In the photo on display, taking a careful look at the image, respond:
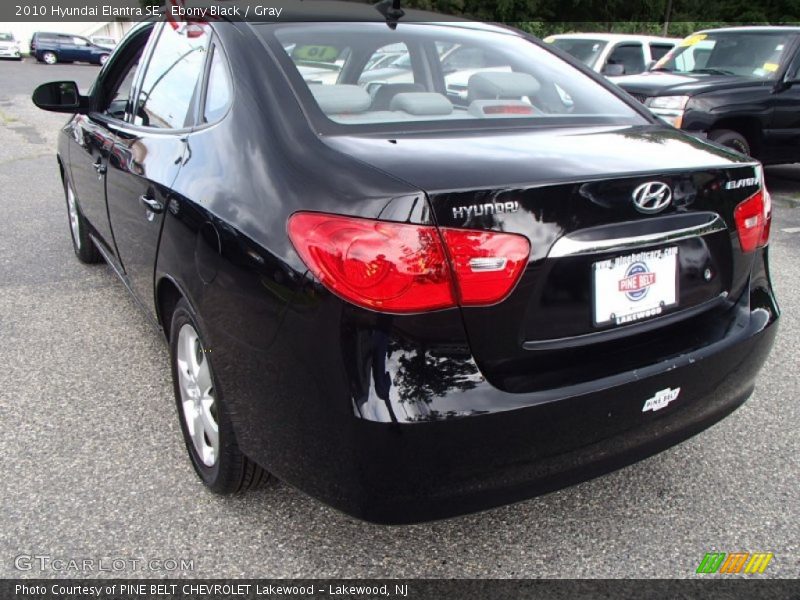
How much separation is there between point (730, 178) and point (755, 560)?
115 centimetres

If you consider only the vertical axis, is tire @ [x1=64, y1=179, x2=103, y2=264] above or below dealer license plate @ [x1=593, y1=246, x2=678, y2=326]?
below

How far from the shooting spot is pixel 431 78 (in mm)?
2990

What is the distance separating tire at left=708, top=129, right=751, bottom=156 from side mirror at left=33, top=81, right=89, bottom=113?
5768 mm

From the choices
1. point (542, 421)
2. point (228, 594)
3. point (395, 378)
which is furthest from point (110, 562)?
point (542, 421)

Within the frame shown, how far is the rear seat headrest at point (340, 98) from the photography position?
2145mm

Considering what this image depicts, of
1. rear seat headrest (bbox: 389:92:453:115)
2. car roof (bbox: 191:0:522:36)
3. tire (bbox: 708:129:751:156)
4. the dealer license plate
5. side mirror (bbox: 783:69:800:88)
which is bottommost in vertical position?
tire (bbox: 708:129:751:156)

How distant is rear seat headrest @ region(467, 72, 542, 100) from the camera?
268cm

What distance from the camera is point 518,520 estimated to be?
7.64 ft

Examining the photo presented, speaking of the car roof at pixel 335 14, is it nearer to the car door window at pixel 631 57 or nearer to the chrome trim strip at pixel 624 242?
the chrome trim strip at pixel 624 242

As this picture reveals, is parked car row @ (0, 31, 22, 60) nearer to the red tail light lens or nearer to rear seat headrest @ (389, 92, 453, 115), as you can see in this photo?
rear seat headrest @ (389, 92, 453, 115)

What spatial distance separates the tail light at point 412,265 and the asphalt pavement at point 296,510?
0.93m

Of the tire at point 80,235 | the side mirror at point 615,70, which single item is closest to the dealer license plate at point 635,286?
the tire at point 80,235

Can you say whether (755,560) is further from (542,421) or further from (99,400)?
(99,400)
